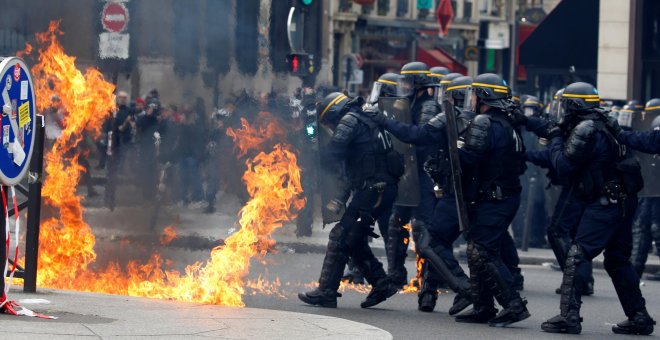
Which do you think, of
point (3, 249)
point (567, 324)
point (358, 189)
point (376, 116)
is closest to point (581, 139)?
point (567, 324)

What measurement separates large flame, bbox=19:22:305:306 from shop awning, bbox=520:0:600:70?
555 inches

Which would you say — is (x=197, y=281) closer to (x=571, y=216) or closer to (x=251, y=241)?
(x=251, y=241)

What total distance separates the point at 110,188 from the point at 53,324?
17.4ft

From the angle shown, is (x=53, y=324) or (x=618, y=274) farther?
(x=618, y=274)

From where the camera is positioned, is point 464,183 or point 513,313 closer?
point 513,313

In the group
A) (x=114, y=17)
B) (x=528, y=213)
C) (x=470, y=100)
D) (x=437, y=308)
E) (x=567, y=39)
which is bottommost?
(x=437, y=308)

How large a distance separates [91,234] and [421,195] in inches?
107

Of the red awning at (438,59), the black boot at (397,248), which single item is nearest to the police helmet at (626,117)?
the black boot at (397,248)

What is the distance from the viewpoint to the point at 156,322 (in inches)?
314

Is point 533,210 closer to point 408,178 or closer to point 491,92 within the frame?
point 408,178

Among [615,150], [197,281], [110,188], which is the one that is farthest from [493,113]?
[110,188]

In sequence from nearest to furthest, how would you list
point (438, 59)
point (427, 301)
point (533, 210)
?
point (427, 301) → point (533, 210) → point (438, 59)

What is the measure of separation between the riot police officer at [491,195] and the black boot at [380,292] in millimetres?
859

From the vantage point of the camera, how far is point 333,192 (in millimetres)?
10492
